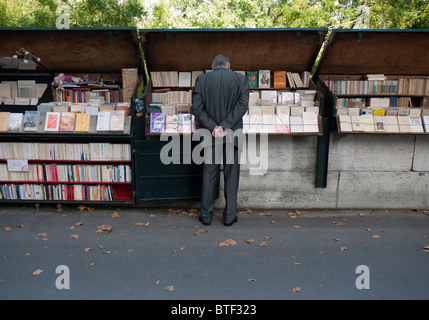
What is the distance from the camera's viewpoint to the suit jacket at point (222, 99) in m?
4.50

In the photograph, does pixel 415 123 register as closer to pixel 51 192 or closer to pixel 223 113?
pixel 223 113

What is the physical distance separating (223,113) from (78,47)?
9.30 feet

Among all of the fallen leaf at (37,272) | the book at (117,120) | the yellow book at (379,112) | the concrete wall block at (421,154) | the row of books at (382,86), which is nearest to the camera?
the fallen leaf at (37,272)

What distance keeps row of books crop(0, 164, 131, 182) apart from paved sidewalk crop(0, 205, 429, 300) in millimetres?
462

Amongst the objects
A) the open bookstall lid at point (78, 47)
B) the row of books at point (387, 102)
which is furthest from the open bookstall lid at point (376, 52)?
the open bookstall lid at point (78, 47)

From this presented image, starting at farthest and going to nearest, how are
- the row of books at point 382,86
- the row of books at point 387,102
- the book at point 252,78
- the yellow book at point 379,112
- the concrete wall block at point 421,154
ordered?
the row of books at point 387,102 < the row of books at point 382,86 < the book at point 252,78 < the yellow book at point 379,112 < the concrete wall block at point 421,154

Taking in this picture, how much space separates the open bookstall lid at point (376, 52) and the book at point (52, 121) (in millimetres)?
4160

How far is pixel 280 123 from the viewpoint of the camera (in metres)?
5.23

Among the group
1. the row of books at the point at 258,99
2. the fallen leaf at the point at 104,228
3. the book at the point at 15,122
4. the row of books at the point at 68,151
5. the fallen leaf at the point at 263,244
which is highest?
the row of books at the point at 258,99

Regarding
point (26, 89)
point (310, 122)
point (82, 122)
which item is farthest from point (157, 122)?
point (26, 89)

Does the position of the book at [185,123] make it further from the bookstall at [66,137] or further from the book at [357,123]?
the book at [357,123]

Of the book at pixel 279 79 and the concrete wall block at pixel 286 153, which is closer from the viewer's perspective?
the concrete wall block at pixel 286 153

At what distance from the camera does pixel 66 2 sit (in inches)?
511

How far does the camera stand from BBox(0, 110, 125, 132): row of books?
199 inches
